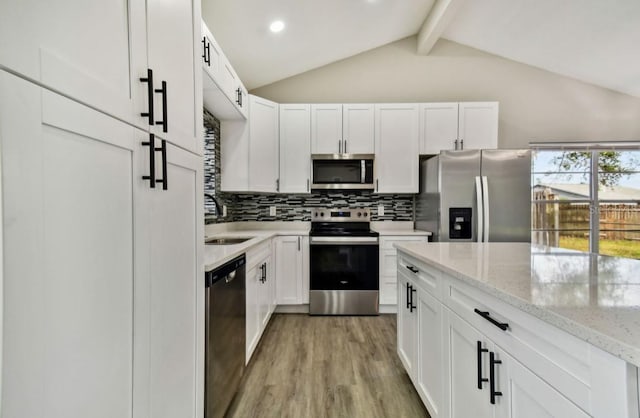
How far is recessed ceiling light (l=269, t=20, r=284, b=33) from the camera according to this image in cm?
272

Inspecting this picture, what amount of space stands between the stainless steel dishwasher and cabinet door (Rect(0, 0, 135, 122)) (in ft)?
2.73

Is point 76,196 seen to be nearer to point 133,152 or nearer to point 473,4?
point 133,152

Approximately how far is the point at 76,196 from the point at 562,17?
416cm

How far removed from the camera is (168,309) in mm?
977

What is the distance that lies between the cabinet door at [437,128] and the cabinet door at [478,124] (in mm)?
82

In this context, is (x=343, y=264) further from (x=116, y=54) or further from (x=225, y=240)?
(x=116, y=54)

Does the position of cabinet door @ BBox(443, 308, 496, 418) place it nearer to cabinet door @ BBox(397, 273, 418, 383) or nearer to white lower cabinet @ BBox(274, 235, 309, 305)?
cabinet door @ BBox(397, 273, 418, 383)

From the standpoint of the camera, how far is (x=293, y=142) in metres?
3.48

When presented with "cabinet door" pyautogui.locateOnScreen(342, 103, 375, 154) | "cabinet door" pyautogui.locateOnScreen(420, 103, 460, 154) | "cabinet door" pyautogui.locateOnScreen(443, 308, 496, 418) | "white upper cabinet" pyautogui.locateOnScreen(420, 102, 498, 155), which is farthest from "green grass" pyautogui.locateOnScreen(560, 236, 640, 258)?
"cabinet door" pyautogui.locateOnScreen(443, 308, 496, 418)

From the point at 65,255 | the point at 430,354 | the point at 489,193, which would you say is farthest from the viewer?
the point at 489,193

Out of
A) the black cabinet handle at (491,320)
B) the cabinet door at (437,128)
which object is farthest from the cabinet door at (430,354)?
the cabinet door at (437,128)

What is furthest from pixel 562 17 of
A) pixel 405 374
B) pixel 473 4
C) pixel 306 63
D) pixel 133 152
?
pixel 133 152

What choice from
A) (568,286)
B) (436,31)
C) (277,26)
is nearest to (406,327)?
(568,286)

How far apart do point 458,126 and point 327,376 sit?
298cm
